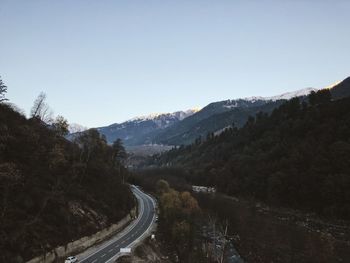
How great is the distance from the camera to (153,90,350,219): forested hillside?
4358 inches

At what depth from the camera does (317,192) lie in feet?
372

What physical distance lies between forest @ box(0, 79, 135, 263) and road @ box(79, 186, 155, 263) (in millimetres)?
3919

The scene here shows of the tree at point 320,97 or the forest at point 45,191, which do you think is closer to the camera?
the forest at point 45,191

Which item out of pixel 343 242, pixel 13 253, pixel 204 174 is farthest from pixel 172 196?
pixel 204 174

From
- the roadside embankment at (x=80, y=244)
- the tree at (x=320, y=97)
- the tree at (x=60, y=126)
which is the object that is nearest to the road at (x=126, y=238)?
the roadside embankment at (x=80, y=244)

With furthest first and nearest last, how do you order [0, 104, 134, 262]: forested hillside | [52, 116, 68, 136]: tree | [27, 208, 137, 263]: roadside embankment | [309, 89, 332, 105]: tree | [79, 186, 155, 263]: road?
[309, 89, 332, 105]: tree
[52, 116, 68, 136]: tree
[79, 186, 155, 263]: road
[27, 208, 137, 263]: roadside embankment
[0, 104, 134, 262]: forested hillside

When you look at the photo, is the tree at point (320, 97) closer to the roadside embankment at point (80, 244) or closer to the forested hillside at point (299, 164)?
the forested hillside at point (299, 164)

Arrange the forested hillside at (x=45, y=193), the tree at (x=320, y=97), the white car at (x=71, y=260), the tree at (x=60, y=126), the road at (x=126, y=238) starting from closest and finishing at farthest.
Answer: the forested hillside at (x=45, y=193)
the white car at (x=71, y=260)
the road at (x=126, y=238)
the tree at (x=60, y=126)
the tree at (x=320, y=97)

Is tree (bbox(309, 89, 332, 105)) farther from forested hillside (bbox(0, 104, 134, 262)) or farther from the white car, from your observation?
the white car

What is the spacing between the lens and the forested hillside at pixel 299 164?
11069 centimetres

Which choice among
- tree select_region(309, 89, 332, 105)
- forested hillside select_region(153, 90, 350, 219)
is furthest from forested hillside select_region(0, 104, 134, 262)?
tree select_region(309, 89, 332, 105)

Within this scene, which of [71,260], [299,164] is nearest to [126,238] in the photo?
[71,260]

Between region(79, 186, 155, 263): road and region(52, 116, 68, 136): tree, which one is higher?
region(52, 116, 68, 136): tree

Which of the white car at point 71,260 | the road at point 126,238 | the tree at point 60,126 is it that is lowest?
the road at point 126,238
